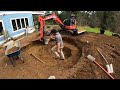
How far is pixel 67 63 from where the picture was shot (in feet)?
21.7

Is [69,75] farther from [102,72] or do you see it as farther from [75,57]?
[75,57]

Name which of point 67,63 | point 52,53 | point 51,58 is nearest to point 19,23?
point 52,53

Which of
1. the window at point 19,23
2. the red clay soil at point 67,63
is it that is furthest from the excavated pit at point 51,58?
the window at point 19,23

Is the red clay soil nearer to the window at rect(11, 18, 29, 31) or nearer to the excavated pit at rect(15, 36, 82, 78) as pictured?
the excavated pit at rect(15, 36, 82, 78)

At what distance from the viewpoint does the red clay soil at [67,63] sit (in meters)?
5.49

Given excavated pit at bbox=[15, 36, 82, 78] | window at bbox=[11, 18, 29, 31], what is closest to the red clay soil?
excavated pit at bbox=[15, 36, 82, 78]

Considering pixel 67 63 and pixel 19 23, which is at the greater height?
pixel 19 23

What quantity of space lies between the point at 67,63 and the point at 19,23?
733 cm

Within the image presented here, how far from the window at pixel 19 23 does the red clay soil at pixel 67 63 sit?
345cm

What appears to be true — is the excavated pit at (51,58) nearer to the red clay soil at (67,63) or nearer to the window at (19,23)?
the red clay soil at (67,63)

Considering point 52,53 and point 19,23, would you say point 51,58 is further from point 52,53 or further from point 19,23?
point 19,23
